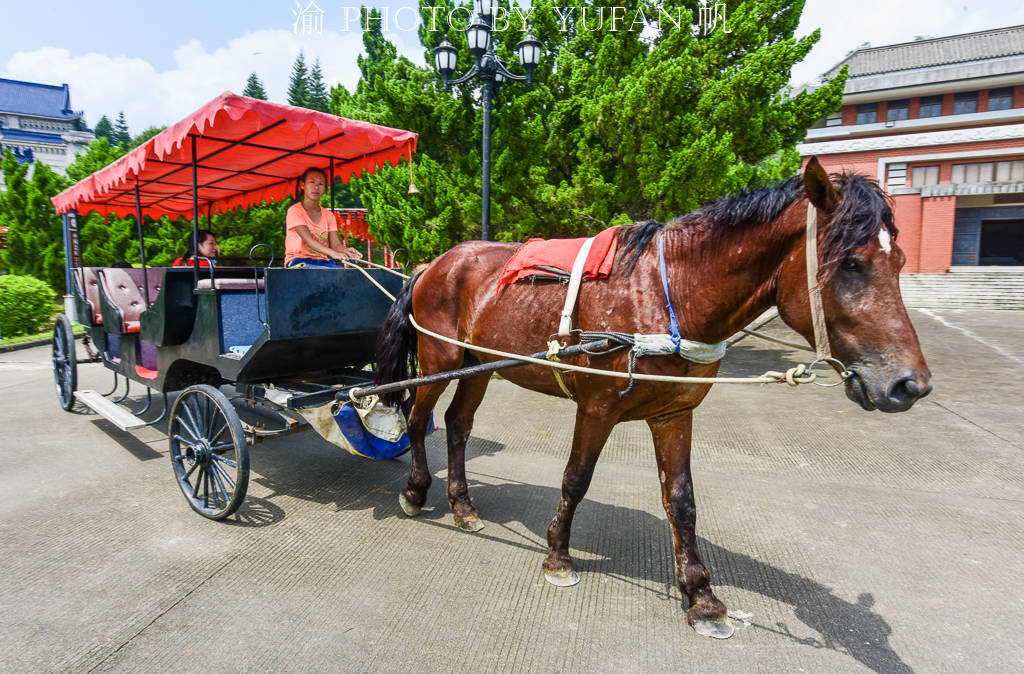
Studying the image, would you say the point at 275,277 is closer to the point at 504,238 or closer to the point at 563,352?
the point at 563,352

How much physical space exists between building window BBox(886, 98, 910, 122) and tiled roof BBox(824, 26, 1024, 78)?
5.48 ft

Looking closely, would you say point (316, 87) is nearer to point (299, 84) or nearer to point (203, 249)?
point (299, 84)

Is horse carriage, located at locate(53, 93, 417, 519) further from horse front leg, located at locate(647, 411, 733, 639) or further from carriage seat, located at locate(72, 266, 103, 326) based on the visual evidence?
horse front leg, located at locate(647, 411, 733, 639)

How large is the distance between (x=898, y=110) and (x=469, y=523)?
31.1 metres

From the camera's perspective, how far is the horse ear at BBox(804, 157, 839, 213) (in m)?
1.87

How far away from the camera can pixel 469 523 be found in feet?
11.0

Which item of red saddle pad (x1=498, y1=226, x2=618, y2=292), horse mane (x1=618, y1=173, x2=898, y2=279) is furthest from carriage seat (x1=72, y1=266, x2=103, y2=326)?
horse mane (x1=618, y1=173, x2=898, y2=279)

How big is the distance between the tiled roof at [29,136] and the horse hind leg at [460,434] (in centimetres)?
4879

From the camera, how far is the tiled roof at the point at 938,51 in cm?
2559

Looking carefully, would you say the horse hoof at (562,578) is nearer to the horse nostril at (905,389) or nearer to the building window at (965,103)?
the horse nostril at (905,389)

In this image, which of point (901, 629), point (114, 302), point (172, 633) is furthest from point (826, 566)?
point (114, 302)

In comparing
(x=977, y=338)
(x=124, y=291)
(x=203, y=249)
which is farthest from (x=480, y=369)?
(x=977, y=338)

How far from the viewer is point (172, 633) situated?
2322 mm

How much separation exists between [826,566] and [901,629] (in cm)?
53
